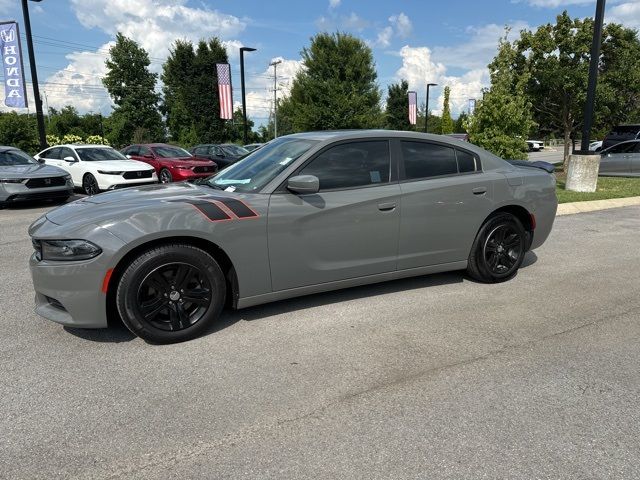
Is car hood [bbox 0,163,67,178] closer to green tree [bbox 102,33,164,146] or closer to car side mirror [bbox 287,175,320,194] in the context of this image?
car side mirror [bbox 287,175,320,194]

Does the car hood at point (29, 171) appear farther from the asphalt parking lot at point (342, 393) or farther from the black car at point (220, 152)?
the asphalt parking lot at point (342, 393)

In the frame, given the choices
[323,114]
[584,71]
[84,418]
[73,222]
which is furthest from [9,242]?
[323,114]

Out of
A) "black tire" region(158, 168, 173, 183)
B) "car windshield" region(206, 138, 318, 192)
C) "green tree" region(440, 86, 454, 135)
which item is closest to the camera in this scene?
"car windshield" region(206, 138, 318, 192)

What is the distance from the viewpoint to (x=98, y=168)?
39.9 ft

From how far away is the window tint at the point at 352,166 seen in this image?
3.99 m

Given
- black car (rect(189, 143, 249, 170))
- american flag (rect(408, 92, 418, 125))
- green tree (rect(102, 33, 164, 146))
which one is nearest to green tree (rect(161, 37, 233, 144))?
green tree (rect(102, 33, 164, 146))

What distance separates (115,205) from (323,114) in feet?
94.8

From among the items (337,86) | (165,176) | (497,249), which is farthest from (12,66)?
(337,86)

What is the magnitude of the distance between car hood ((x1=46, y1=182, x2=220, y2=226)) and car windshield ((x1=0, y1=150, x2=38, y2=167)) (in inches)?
343

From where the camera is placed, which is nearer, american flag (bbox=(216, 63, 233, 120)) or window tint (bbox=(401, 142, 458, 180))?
window tint (bbox=(401, 142, 458, 180))

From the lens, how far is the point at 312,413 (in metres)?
2.66

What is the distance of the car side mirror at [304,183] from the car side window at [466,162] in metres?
1.72

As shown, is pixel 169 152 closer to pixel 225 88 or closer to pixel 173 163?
pixel 173 163

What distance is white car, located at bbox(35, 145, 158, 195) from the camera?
1210cm
